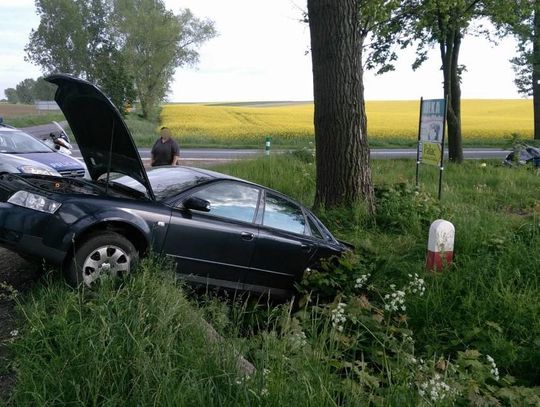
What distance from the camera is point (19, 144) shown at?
34.5 feet

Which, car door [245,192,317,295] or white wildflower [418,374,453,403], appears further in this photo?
car door [245,192,317,295]

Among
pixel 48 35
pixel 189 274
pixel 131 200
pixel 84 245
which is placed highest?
pixel 48 35

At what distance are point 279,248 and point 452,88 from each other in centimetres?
1592

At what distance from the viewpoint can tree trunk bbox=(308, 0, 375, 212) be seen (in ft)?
24.7

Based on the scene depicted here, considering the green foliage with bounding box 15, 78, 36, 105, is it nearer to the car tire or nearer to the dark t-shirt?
the dark t-shirt

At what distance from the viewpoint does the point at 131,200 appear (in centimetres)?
469

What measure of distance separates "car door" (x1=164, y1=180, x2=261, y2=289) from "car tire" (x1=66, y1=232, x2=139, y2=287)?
0.40 metres

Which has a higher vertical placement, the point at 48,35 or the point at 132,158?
the point at 48,35

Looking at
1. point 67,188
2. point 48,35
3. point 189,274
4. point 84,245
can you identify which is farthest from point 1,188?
point 48,35

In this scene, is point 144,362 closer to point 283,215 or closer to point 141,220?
point 141,220

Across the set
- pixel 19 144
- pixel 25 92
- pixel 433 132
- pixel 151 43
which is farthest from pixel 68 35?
pixel 433 132

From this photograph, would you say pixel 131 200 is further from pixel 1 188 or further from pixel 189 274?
pixel 1 188

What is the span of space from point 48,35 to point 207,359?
278 feet

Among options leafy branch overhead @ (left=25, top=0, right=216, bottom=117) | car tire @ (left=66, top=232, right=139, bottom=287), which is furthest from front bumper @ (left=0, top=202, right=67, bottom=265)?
leafy branch overhead @ (left=25, top=0, right=216, bottom=117)
